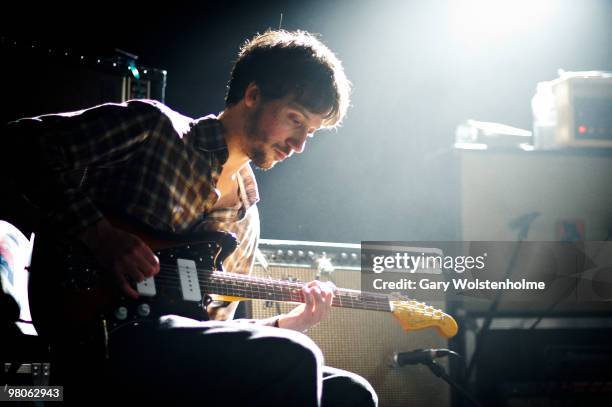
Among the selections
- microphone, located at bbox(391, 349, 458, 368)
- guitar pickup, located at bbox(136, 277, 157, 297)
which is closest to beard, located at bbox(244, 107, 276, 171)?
guitar pickup, located at bbox(136, 277, 157, 297)

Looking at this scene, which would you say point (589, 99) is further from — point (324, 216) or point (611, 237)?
point (324, 216)

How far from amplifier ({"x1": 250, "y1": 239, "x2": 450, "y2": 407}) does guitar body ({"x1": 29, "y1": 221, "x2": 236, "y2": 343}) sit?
812mm

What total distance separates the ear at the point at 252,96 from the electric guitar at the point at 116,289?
→ 1.34 ft

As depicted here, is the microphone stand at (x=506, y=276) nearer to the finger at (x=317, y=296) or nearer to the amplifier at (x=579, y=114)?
the amplifier at (x=579, y=114)

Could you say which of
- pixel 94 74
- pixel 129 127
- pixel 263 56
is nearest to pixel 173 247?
pixel 129 127

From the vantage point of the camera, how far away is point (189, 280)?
145cm

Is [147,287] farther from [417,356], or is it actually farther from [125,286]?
[417,356]

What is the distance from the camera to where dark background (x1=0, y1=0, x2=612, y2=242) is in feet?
9.60

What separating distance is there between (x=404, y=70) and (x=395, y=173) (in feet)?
1.90

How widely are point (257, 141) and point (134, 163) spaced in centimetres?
35

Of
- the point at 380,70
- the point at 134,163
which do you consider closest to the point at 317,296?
the point at 134,163

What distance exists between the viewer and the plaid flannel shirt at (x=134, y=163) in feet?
4.44

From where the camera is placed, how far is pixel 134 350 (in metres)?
1.19

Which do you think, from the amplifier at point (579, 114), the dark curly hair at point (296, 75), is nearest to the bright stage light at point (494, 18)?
the amplifier at point (579, 114)
